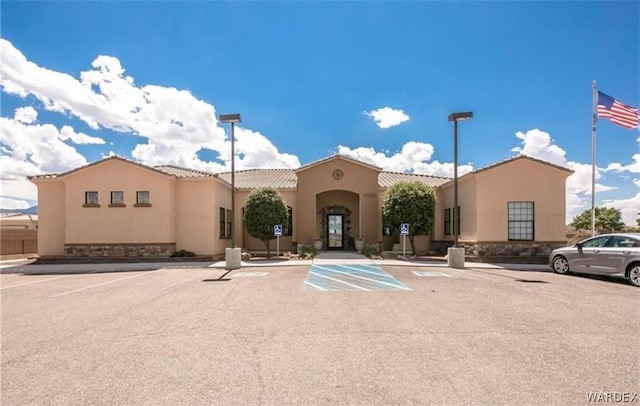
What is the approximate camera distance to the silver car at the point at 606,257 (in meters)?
11.2

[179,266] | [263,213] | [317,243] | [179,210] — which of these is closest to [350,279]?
[263,213]

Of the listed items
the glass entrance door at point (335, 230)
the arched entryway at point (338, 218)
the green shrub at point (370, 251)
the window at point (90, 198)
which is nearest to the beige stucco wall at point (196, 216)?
the window at point (90, 198)

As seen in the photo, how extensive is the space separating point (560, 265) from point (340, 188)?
11.5 m

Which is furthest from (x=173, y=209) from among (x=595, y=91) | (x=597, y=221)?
(x=597, y=221)

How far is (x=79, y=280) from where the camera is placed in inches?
498

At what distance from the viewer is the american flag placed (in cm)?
1595

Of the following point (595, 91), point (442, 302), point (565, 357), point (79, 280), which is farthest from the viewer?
point (595, 91)

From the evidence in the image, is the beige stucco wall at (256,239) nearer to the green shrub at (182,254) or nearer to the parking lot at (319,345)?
the green shrub at (182,254)

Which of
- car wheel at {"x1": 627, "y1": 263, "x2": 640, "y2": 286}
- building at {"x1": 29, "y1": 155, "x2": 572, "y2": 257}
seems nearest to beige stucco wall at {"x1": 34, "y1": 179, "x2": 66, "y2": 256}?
building at {"x1": 29, "y1": 155, "x2": 572, "y2": 257}

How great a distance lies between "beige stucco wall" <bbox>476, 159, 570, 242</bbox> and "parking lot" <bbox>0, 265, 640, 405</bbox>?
7.69m

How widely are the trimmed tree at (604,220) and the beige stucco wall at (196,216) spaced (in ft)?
102

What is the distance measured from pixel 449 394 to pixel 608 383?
188 cm

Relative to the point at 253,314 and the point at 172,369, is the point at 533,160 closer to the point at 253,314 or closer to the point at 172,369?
the point at 253,314

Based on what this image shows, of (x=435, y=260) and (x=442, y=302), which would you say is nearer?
(x=442, y=302)
